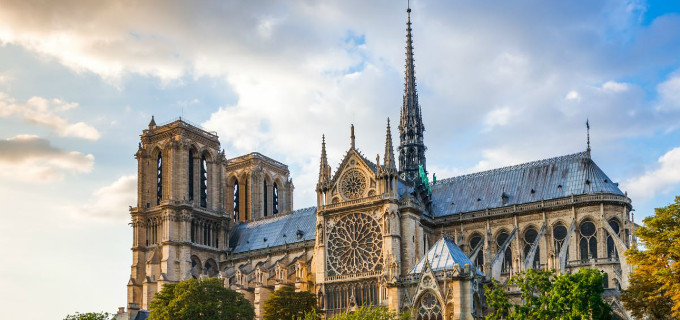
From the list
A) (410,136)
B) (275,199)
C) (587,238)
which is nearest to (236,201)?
(275,199)

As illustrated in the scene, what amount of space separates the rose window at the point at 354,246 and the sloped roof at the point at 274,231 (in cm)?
1143

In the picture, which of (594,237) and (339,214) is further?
(339,214)

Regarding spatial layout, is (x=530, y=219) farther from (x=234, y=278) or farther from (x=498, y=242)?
(x=234, y=278)

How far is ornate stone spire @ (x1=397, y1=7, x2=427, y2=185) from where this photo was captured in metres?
84.2

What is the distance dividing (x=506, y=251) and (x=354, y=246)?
39.3 feet

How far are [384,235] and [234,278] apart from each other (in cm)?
2057

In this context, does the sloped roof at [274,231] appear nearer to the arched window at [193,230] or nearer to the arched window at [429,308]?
the arched window at [193,230]

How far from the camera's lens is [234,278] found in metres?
86.7

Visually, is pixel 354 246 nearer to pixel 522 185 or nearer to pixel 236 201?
pixel 522 185

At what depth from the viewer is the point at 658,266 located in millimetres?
50031

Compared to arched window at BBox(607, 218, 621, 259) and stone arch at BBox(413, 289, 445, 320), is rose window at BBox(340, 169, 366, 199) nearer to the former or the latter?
arched window at BBox(607, 218, 621, 259)

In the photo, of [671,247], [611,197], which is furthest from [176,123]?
[671,247]

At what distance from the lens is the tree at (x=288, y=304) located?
229 ft

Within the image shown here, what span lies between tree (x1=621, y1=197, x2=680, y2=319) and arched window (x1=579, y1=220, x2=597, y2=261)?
1694 cm
